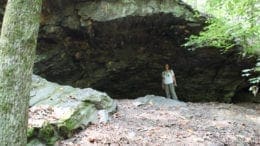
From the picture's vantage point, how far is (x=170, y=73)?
1309 cm

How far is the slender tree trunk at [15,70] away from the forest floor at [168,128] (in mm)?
1935

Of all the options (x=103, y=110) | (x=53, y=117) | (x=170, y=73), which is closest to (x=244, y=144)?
(x=103, y=110)

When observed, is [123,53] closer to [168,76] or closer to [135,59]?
[135,59]

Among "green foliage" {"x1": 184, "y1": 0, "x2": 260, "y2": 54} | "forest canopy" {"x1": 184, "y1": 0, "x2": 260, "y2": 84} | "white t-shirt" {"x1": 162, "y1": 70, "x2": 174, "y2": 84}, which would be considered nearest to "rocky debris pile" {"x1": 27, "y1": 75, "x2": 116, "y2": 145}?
"forest canopy" {"x1": 184, "y1": 0, "x2": 260, "y2": 84}

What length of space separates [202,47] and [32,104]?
26.6ft

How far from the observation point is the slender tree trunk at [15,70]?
14.6 feet

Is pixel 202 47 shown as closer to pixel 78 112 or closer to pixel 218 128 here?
pixel 218 128

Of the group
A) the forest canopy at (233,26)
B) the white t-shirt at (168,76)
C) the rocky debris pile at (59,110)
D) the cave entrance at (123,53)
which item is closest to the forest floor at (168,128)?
the rocky debris pile at (59,110)

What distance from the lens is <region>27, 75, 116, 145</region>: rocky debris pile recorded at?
246 inches

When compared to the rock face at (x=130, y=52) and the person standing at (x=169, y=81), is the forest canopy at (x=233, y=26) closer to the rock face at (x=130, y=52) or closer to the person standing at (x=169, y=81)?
the rock face at (x=130, y=52)

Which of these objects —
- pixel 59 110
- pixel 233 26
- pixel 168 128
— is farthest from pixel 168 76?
pixel 59 110

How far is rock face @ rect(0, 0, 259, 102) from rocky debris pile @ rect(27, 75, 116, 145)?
3.13 m

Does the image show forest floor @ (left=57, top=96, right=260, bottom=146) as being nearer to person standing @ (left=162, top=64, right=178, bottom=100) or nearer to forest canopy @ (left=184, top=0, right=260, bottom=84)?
forest canopy @ (left=184, top=0, right=260, bottom=84)

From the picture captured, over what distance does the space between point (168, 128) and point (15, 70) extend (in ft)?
14.8
